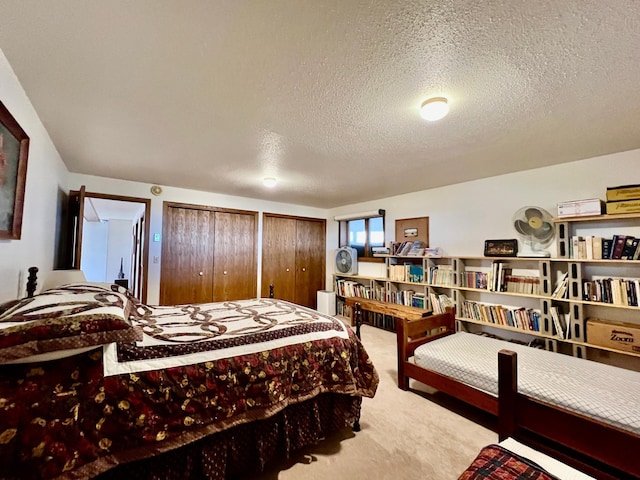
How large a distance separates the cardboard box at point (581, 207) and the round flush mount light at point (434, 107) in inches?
76.8

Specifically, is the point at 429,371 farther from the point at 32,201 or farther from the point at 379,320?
the point at 32,201

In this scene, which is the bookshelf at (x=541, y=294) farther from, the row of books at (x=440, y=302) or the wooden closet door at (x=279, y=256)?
the wooden closet door at (x=279, y=256)

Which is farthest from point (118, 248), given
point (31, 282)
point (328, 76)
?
point (328, 76)

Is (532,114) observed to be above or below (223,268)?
above

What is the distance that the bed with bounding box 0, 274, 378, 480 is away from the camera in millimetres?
979

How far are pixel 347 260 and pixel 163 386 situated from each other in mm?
4182

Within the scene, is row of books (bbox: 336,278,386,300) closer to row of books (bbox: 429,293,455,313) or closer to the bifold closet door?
the bifold closet door

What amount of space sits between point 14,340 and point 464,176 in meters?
4.04

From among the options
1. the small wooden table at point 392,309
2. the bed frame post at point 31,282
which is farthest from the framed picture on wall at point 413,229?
the bed frame post at point 31,282

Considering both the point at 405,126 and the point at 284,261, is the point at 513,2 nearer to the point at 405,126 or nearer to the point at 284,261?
the point at 405,126

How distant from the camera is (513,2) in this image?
1082 mm

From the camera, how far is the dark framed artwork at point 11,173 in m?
1.50

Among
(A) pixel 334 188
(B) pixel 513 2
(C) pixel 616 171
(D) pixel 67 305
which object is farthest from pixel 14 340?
(C) pixel 616 171

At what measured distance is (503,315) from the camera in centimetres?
316
